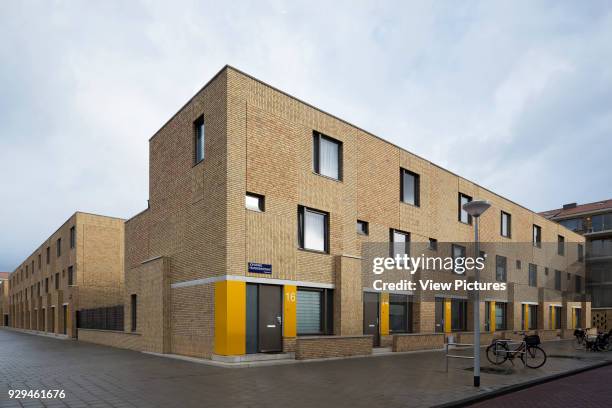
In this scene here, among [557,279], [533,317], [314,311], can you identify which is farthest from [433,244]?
[557,279]

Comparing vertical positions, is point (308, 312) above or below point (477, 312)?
below

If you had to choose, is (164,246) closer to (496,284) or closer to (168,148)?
(168,148)

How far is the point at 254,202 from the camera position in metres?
16.4

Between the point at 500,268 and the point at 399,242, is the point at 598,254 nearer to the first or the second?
the point at 500,268

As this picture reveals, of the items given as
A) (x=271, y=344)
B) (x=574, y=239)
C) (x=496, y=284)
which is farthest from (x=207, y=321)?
(x=574, y=239)

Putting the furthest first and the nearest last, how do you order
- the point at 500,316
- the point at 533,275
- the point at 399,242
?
the point at 533,275, the point at 500,316, the point at 399,242

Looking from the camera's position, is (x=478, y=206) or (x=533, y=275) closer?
(x=478, y=206)

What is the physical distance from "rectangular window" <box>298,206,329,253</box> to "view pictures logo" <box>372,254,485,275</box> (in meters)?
3.17

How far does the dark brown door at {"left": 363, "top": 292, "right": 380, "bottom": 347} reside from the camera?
65.5ft

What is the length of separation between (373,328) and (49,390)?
44.4ft

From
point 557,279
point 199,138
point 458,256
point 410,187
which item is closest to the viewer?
point 199,138

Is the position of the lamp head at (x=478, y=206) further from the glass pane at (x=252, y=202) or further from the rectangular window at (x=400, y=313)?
the rectangular window at (x=400, y=313)

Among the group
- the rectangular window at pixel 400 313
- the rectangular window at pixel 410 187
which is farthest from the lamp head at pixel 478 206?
the rectangular window at pixel 410 187

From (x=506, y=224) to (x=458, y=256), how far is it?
26.6 feet
